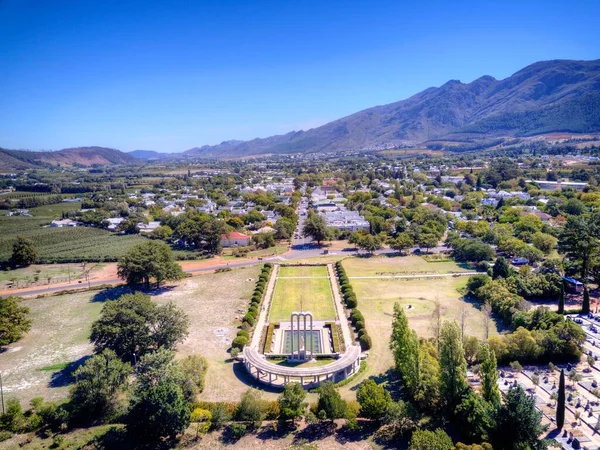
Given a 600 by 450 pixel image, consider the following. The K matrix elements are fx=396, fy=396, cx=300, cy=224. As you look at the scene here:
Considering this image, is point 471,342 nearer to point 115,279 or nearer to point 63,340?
point 63,340

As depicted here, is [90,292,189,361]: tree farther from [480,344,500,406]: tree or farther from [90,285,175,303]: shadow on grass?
[480,344,500,406]: tree

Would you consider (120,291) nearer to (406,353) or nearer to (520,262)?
(406,353)

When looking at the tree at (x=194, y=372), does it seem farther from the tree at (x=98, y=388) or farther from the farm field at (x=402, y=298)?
the farm field at (x=402, y=298)

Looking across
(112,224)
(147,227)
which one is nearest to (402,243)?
(147,227)

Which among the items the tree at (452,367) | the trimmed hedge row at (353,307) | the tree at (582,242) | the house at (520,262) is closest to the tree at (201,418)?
the trimmed hedge row at (353,307)

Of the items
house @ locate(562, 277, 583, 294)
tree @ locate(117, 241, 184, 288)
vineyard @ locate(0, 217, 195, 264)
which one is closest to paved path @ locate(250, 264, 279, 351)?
tree @ locate(117, 241, 184, 288)
